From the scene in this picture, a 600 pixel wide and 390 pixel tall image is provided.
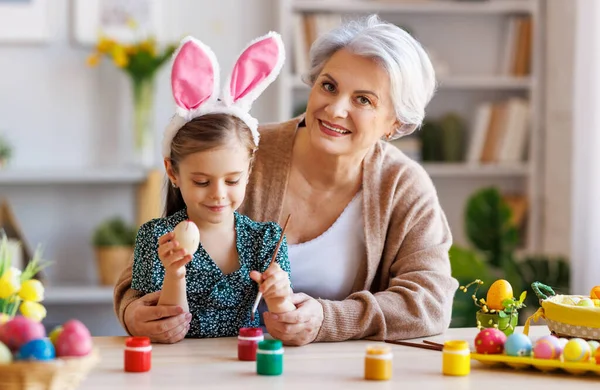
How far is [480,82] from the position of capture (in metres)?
4.41

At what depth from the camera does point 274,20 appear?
4.45 meters

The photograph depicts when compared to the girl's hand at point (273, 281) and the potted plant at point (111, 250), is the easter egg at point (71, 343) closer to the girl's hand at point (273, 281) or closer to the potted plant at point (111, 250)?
the girl's hand at point (273, 281)

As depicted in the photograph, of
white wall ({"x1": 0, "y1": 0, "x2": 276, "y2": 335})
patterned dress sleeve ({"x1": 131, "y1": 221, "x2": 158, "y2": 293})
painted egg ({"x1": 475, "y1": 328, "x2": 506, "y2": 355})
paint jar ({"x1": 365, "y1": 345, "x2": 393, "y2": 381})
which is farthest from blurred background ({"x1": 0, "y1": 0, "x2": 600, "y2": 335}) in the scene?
paint jar ({"x1": 365, "y1": 345, "x2": 393, "y2": 381})

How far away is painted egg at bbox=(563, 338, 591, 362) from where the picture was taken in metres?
1.57

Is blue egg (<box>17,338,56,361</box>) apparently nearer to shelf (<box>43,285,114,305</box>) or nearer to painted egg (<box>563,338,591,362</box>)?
painted egg (<box>563,338,591,362</box>)

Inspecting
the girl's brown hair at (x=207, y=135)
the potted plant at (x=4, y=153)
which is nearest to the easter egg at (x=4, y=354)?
the girl's brown hair at (x=207, y=135)

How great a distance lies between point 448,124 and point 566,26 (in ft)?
2.24

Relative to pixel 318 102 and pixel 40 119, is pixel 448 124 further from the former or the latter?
pixel 318 102

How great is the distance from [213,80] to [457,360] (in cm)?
69

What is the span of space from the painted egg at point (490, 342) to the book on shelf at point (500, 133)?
9.51ft

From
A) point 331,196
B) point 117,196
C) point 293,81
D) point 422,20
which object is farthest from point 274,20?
point 331,196

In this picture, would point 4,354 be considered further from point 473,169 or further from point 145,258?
point 473,169

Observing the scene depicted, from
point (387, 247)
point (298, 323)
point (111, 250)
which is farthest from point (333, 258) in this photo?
point (111, 250)

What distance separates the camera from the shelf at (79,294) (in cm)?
412
